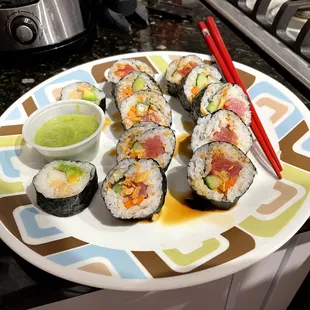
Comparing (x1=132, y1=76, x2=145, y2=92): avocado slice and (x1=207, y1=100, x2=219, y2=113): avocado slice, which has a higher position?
(x1=207, y1=100, x2=219, y2=113): avocado slice

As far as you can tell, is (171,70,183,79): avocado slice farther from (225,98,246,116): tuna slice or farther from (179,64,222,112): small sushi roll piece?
(225,98,246,116): tuna slice

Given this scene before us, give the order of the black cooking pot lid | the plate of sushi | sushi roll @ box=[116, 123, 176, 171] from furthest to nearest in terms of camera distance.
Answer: the black cooking pot lid
sushi roll @ box=[116, 123, 176, 171]
the plate of sushi

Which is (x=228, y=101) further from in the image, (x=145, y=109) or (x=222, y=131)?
(x=145, y=109)

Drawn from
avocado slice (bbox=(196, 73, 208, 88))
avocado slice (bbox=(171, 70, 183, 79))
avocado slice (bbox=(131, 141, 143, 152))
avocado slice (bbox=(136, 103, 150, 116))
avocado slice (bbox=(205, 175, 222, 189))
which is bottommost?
avocado slice (bbox=(131, 141, 143, 152))

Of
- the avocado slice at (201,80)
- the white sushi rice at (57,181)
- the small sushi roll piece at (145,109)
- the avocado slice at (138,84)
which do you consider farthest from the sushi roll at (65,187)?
the avocado slice at (201,80)

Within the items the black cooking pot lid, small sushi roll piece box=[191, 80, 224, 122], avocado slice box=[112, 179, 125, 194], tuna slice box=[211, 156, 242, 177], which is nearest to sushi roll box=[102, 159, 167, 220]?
Result: avocado slice box=[112, 179, 125, 194]

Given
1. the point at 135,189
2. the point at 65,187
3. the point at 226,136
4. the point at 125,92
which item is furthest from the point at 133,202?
the point at 125,92

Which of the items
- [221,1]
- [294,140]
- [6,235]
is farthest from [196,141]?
[221,1]
